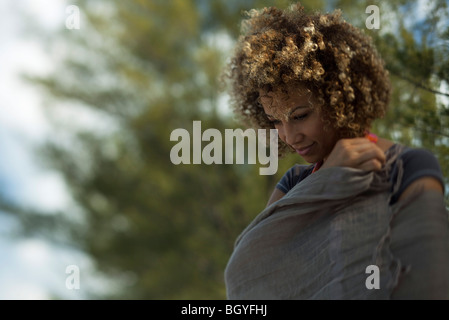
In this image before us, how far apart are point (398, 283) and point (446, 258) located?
4.0 inches

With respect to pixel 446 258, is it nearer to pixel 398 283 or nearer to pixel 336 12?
pixel 398 283

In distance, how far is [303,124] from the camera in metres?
1.23

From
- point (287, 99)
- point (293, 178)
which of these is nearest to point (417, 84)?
point (293, 178)

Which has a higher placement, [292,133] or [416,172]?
[292,133]

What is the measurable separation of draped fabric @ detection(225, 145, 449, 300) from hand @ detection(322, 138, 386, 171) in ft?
0.06

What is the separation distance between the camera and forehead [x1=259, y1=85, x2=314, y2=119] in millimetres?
1234

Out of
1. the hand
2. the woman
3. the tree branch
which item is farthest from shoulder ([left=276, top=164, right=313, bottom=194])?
the tree branch

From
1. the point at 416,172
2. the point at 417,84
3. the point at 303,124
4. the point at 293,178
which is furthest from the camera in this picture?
the point at 417,84

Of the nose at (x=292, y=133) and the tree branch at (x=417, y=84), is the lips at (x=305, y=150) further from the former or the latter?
the tree branch at (x=417, y=84)

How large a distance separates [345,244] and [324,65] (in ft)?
1.38

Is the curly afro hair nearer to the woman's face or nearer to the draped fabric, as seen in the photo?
the woman's face

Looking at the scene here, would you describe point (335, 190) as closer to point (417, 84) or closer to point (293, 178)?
point (293, 178)

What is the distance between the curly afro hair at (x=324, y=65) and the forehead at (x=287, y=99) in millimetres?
12
